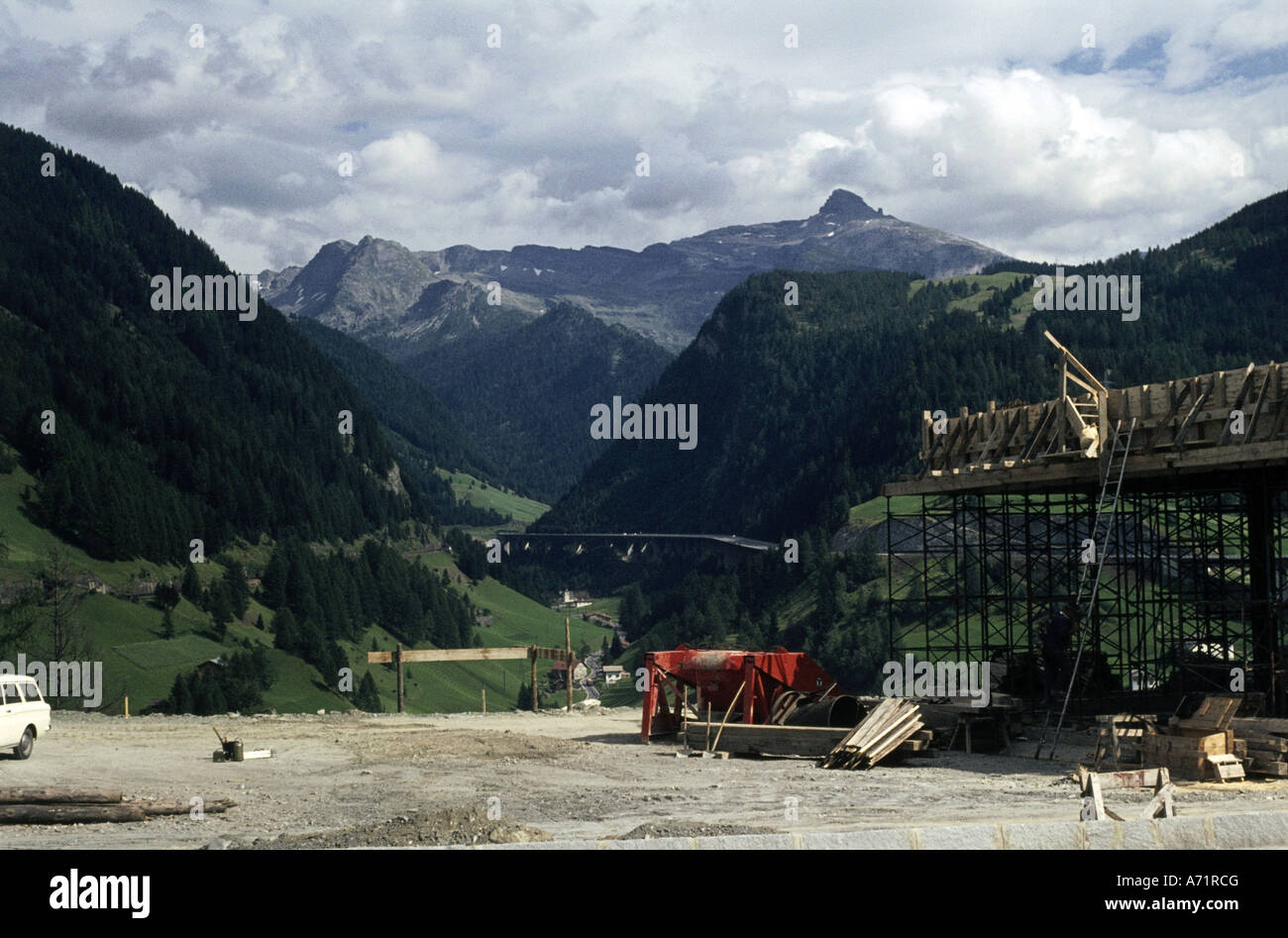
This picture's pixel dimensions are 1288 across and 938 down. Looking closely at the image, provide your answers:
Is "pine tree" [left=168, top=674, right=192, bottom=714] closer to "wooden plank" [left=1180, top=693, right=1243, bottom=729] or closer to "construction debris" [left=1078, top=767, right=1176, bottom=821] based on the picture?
"wooden plank" [left=1180, top=693, right=1243, bottom=729]

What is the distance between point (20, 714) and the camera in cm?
3012

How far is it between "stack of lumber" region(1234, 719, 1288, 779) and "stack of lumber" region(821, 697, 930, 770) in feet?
23.5

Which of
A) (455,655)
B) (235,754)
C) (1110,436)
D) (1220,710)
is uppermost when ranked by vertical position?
(1110,436)

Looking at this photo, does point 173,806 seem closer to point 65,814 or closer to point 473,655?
point 65,814

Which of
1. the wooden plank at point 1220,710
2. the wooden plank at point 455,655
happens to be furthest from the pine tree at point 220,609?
the wooden plank at point 1220,710

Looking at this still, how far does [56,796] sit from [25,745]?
36.6 feet

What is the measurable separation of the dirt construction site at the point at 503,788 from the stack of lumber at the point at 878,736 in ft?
1.55

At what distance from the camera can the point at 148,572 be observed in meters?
159

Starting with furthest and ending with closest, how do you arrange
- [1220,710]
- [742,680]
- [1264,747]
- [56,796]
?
[742,680] → [1220,710] → [1264,747] → [56,796]

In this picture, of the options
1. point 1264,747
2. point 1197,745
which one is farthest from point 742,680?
point 1264,747

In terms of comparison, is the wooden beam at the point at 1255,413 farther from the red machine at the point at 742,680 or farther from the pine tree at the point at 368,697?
the pine tree at the point at 368,697

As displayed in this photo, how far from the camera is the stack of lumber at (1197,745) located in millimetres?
25250
